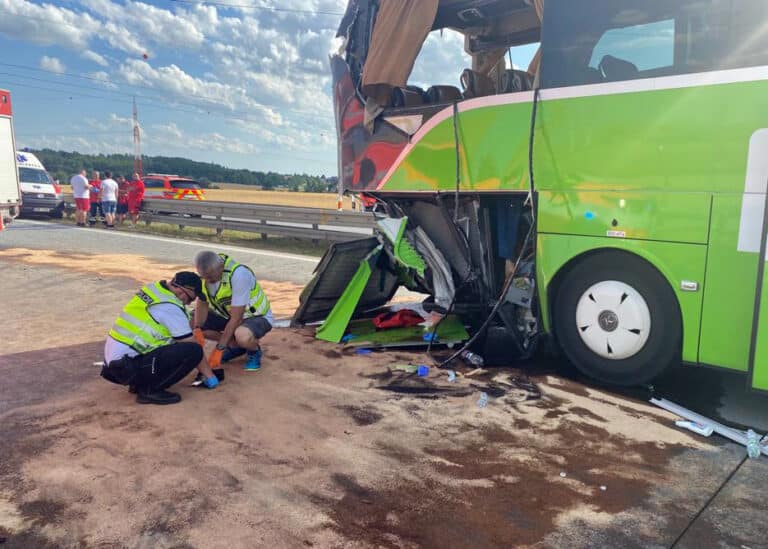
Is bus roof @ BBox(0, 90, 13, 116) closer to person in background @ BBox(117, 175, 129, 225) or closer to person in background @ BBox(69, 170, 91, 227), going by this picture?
person in background @ BBox(69, 170, 91, 227)

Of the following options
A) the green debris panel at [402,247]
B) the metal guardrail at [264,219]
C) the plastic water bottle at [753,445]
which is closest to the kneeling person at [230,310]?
the green debris panel at [402,247]

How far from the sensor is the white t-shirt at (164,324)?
4273 millimetres

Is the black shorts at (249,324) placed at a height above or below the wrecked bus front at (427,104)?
below

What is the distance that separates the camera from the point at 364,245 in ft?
21.6

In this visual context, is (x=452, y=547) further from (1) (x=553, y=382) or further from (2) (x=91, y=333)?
(2) (x=91, y=333)

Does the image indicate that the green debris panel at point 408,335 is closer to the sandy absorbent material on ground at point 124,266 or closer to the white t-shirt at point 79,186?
the sandy absorbent material on ground at point 124,266

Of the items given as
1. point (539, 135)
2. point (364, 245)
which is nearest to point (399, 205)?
point (364, 245)

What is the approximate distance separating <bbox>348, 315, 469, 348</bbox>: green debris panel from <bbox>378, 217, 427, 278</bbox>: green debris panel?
0.59 m

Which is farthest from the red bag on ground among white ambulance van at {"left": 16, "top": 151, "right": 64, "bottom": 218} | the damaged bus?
white ambulance van at {"left": 16, "top": 151, "right": 64, "bottom": 218}

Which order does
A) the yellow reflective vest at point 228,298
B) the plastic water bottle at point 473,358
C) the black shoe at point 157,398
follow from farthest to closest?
the plastic water bottle at point 473,358 → the yellow reflective vest at point 228,298 → the black shoe at point 157,398

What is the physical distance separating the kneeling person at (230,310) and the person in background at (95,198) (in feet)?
52.7

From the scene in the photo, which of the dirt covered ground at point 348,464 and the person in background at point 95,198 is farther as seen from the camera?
the person in background at point 95,198

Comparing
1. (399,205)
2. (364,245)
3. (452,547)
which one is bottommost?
(452,547)

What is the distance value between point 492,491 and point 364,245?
383cm
